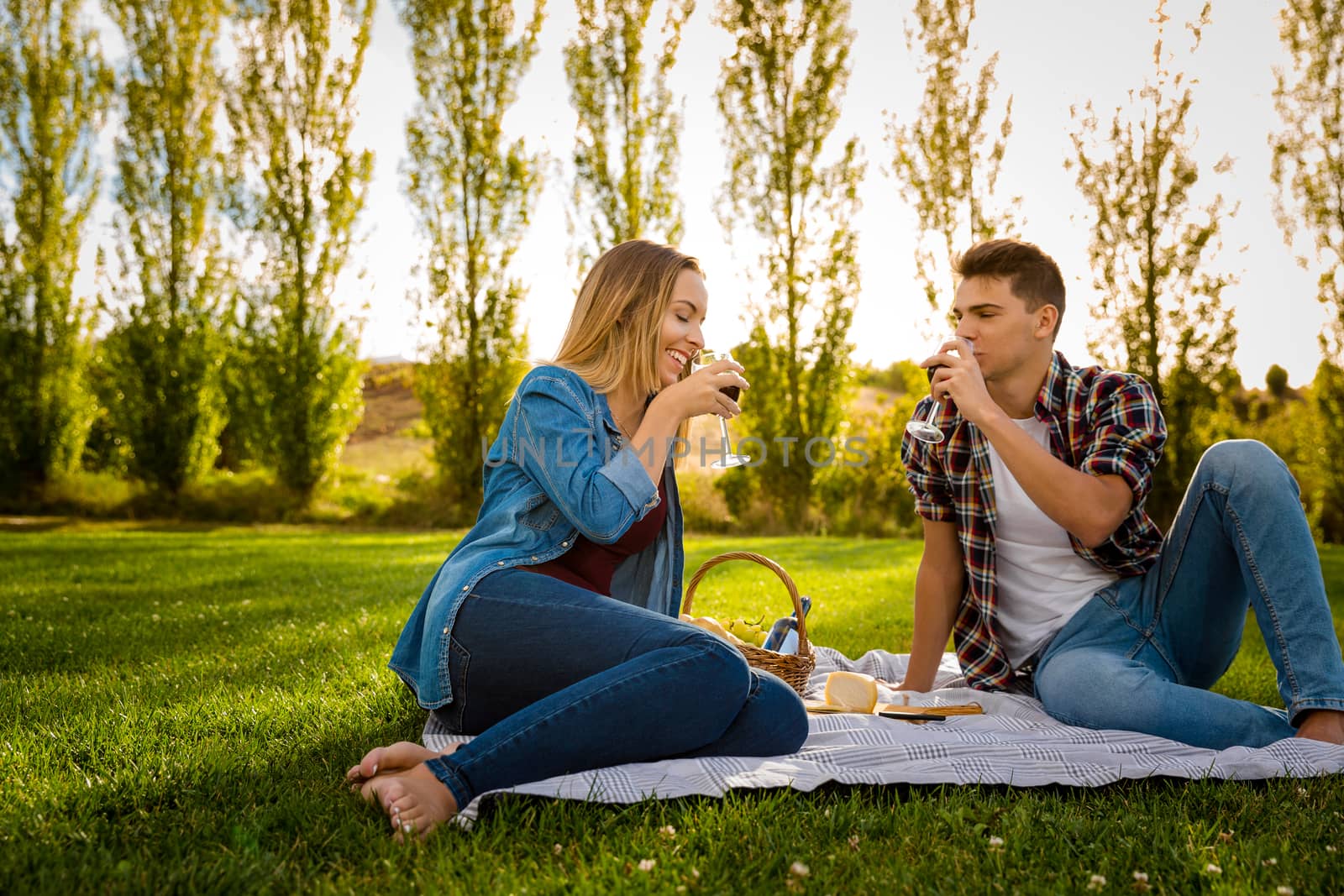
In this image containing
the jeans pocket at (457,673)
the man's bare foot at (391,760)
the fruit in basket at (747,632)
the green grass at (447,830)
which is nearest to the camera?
the green grass at (447,830)

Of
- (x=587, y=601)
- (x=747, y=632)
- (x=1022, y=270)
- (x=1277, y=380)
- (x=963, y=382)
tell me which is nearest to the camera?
(x=587, y=601)

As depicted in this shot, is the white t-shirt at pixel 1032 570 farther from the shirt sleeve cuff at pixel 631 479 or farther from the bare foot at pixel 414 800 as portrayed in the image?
the bare foot at pixel 414 800

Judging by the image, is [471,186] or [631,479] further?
[471,186]

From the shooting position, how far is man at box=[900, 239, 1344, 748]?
2.78 meters

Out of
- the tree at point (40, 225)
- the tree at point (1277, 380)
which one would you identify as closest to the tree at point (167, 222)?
the tree at point (40, 225)

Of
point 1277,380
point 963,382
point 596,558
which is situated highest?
point 1277,380

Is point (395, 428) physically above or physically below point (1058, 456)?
above

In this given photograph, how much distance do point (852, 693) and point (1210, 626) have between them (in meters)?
1.20

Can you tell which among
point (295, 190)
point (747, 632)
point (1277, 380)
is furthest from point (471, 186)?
point (1277, 380)

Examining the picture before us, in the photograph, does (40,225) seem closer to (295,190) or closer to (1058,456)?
(295,190)

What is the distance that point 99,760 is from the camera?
2.53 meters

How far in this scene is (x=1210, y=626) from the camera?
3.05 m

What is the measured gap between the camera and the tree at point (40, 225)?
636 inches

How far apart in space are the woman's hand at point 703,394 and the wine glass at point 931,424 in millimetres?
694
